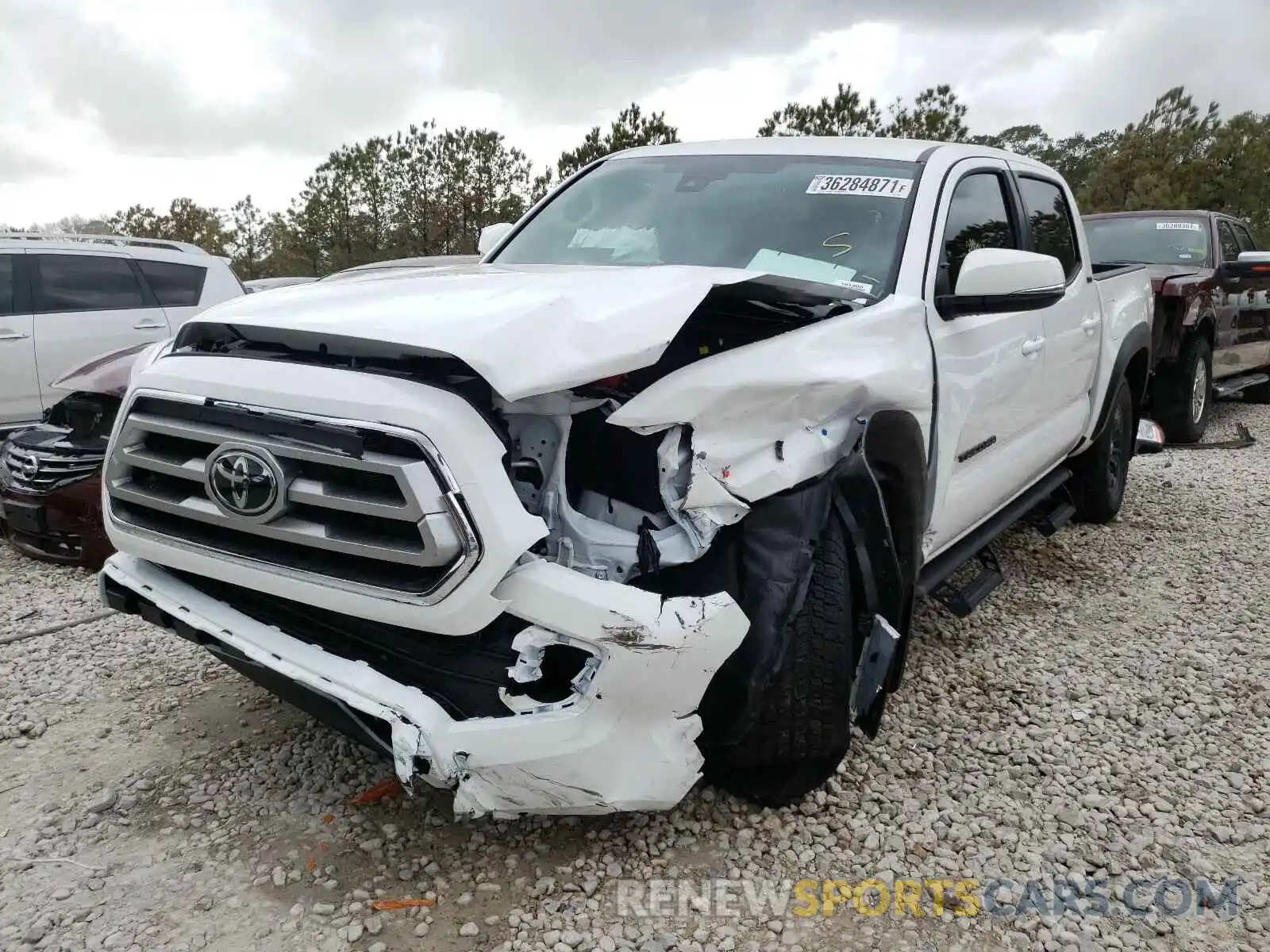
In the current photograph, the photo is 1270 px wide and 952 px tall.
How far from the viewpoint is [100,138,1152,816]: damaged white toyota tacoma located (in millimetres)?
1935

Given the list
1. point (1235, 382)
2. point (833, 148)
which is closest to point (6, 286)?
point (833, 148)

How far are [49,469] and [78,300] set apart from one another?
2.58 meters

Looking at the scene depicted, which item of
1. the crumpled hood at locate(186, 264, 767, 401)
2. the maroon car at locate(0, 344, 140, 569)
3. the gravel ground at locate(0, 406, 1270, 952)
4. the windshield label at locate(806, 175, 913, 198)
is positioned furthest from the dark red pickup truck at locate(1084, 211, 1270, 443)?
the maroon car at locate(0, 344, 140, 569)

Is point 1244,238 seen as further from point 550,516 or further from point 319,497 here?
point 319,497

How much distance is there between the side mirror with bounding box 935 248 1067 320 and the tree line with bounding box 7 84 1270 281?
460 inches

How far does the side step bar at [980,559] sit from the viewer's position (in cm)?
316

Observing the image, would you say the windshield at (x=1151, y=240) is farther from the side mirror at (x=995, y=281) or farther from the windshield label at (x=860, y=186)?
the side mirror at (x=995, y=281)

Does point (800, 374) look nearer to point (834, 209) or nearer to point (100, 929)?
point (834, 209)

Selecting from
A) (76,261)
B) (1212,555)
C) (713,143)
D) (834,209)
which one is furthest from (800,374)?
(76,261)

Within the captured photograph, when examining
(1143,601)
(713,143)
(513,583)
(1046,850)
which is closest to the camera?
(513,583)

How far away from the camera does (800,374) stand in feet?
7.36

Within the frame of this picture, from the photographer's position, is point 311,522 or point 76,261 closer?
point 311,522

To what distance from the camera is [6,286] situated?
6.30 metres

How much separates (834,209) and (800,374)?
1.12m
